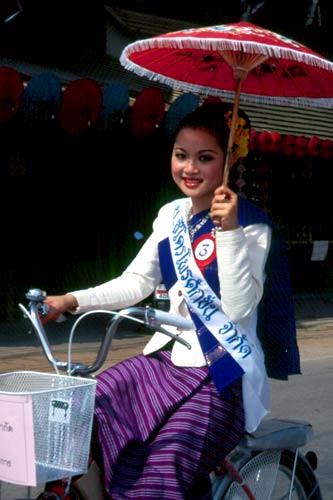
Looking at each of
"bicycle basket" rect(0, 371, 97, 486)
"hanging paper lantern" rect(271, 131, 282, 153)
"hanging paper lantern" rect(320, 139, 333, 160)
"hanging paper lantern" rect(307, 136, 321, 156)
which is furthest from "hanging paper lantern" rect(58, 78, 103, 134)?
"bicycle basket" rect(0, 371, 97, 486)

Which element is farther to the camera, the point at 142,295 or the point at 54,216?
the point at 54,216

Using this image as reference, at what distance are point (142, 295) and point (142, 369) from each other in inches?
11.3

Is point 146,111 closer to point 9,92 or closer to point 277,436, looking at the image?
point 9,92

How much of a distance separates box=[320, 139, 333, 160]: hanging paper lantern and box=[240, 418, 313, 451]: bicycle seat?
41.2 feet

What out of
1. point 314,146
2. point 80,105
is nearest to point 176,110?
point 80,105

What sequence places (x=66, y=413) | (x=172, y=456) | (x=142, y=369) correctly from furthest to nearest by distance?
1. (x=142, y=369)
2. (x=172, y=456)
3. (x=66, y=413)

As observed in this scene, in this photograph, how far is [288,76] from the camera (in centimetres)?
374

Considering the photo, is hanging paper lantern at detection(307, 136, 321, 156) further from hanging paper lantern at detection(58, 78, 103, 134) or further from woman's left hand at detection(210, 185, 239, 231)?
woman's left hand at detection(210, 185, 239, 231)

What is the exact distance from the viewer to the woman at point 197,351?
299 centimetres

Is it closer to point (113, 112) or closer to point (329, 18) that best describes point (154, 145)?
point (113, 112)

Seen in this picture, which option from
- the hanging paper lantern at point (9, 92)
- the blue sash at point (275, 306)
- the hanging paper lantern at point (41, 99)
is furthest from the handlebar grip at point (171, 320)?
the hanging paper lantern at point (41, 99)

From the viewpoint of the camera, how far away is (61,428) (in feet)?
8.21

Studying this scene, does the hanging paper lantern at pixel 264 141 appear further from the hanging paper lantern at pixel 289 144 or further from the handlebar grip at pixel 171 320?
the handlebar grip at pixel 171 320

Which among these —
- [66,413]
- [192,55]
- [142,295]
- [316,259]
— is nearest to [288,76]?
[192,55]
